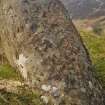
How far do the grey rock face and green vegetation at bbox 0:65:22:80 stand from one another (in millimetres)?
221

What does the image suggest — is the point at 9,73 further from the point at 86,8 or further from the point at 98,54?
the point at 86,8

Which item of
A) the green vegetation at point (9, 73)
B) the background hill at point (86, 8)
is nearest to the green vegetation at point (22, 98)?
the green vegetation at point (9, 73)

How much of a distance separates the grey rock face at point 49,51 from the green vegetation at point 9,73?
221mm

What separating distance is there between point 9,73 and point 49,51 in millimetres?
1575

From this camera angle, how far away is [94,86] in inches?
283

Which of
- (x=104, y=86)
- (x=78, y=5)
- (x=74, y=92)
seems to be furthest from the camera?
(x=78, y=5)

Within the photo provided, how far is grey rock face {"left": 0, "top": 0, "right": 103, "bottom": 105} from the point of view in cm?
700

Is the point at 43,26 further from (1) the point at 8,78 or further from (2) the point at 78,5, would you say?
(2) the point at 78,5

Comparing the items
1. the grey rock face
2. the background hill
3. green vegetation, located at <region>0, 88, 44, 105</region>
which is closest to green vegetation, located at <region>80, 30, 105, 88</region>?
the grey rock face

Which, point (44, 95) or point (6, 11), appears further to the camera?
point (6, 11)

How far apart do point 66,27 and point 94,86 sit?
153 centimetres

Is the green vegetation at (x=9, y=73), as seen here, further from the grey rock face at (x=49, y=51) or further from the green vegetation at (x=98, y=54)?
the green vegetation at (x=98, y=54)

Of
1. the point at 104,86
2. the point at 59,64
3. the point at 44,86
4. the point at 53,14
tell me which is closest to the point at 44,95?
the point at 44,86

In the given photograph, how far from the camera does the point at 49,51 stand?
7477 millimetres
